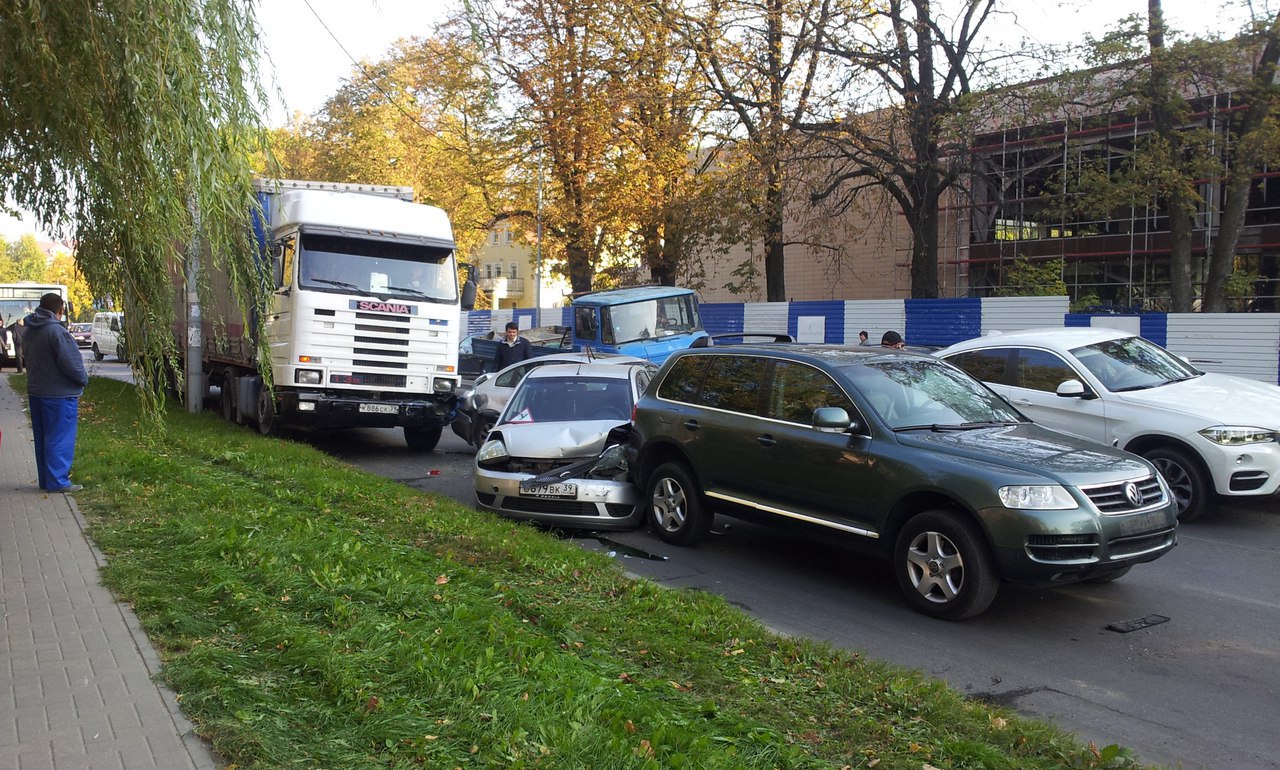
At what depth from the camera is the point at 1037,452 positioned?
6496 millimetres

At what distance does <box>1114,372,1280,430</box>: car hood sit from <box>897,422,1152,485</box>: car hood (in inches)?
119

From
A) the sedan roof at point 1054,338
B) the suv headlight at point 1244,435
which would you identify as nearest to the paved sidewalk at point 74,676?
the suv headlight at point 1244,435

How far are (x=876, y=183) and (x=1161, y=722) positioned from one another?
21.9 meters

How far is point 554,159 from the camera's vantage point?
30.4 metres

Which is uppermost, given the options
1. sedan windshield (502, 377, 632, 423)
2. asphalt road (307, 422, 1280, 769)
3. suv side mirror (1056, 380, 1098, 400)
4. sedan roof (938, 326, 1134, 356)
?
sedan roof (938, 326, 1134, 356)

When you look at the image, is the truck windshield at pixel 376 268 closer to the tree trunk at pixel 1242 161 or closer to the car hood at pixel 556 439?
the car hood at pixel 556 439

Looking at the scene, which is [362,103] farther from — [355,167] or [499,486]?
[499,486]

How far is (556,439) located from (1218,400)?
621cm

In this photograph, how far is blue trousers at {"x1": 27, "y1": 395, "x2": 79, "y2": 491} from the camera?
9344 mm

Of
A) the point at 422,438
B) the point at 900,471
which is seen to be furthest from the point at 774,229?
the point at 900,471

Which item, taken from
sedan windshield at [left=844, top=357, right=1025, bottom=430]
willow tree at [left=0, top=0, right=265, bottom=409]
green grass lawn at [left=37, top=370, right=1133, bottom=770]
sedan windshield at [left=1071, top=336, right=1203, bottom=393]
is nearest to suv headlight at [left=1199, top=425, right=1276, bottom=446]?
sedan windshield at [left=1071, top=336, right=1203, bottom=393]

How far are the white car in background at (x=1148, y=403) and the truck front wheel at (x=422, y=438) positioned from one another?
749cm

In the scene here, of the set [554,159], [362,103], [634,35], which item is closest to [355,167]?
[362,103]

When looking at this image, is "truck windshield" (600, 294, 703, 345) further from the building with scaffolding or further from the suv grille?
the suv grille
